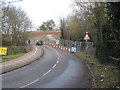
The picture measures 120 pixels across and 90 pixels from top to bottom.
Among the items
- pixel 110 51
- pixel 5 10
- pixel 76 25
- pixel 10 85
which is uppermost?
pixel 5 10

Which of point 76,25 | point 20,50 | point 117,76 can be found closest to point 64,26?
point 76,25

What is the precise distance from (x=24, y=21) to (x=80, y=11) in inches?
476

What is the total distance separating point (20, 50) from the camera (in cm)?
2545

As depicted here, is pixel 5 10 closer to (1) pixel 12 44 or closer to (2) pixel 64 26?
(1) pixel 12 44

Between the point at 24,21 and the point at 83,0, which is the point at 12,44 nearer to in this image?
the point at 24,21

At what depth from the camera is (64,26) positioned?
4178cm

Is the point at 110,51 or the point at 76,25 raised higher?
the point at 76,25

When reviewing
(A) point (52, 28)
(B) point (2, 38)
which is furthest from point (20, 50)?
(A) point (52, 28)

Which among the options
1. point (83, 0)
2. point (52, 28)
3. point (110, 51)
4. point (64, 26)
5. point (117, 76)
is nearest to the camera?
point (117, 76)

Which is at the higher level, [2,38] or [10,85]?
[2,38]

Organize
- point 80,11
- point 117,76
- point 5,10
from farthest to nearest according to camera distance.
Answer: point 5,10 < point 80,11 < point 117,76

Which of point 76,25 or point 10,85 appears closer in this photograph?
point 10,85

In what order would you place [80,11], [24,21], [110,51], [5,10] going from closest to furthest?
1. [110,51]
2. [80,11]
3. [5,10]
4. [24,21]

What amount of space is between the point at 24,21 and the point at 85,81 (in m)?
21.6
